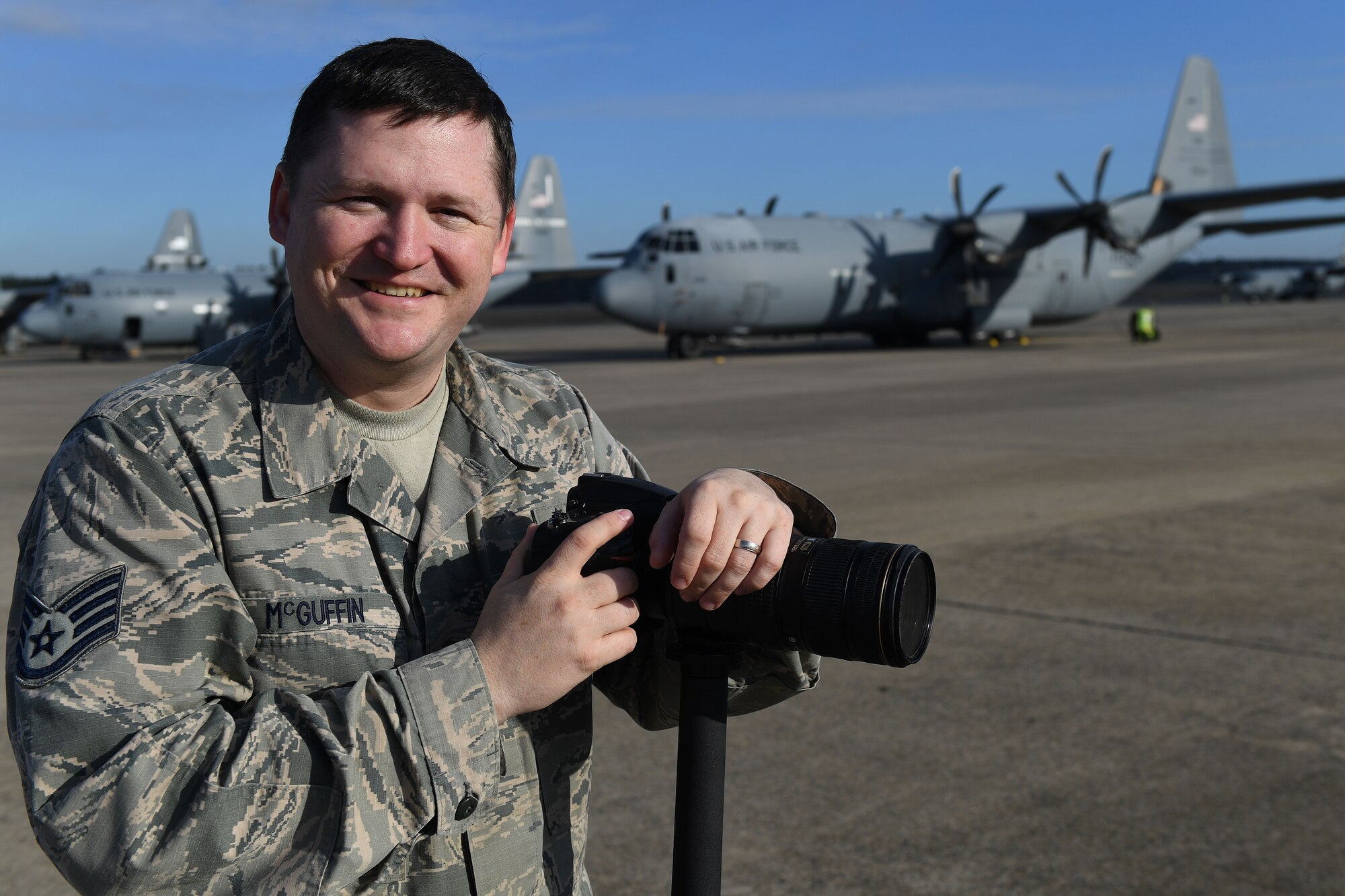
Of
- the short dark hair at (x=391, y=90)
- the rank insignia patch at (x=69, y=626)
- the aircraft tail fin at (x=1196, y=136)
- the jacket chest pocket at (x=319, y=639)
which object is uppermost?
the aircraft tail fin at (x=1196, y=136)

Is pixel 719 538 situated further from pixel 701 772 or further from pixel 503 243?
pixel 503 243

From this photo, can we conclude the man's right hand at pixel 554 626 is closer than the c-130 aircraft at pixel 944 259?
Yes

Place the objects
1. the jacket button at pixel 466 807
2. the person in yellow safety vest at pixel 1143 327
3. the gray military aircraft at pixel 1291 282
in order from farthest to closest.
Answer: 1. the gray military aircraft at pixel 1291 282
2. the person in yellow safety vest at pixel 1143 327
3. the jacket button at pixel 466 807

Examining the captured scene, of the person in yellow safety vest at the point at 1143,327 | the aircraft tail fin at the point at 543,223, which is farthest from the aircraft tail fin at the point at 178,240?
the person in yellow safety vest at the point at 1143,327

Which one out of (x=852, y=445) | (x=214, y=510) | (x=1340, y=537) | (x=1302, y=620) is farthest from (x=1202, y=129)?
(x=214, y=510)

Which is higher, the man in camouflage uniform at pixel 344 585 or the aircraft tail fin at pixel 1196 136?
the aircraft tail fin at pixel 1196 136

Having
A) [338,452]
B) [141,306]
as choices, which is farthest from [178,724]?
[141,306]

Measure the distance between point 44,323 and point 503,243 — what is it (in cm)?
2904

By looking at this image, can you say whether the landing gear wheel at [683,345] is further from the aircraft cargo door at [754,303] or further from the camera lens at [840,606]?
the camera lens at [840,606]

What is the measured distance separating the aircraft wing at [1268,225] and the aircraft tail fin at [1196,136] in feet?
4.03

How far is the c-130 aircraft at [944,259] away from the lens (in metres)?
21.6

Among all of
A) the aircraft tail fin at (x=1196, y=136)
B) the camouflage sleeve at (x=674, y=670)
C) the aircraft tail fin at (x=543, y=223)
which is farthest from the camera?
the aircraft tail fin at (x=543, y=223)

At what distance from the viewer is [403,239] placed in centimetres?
136

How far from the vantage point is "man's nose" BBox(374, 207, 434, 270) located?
1.36 meters
